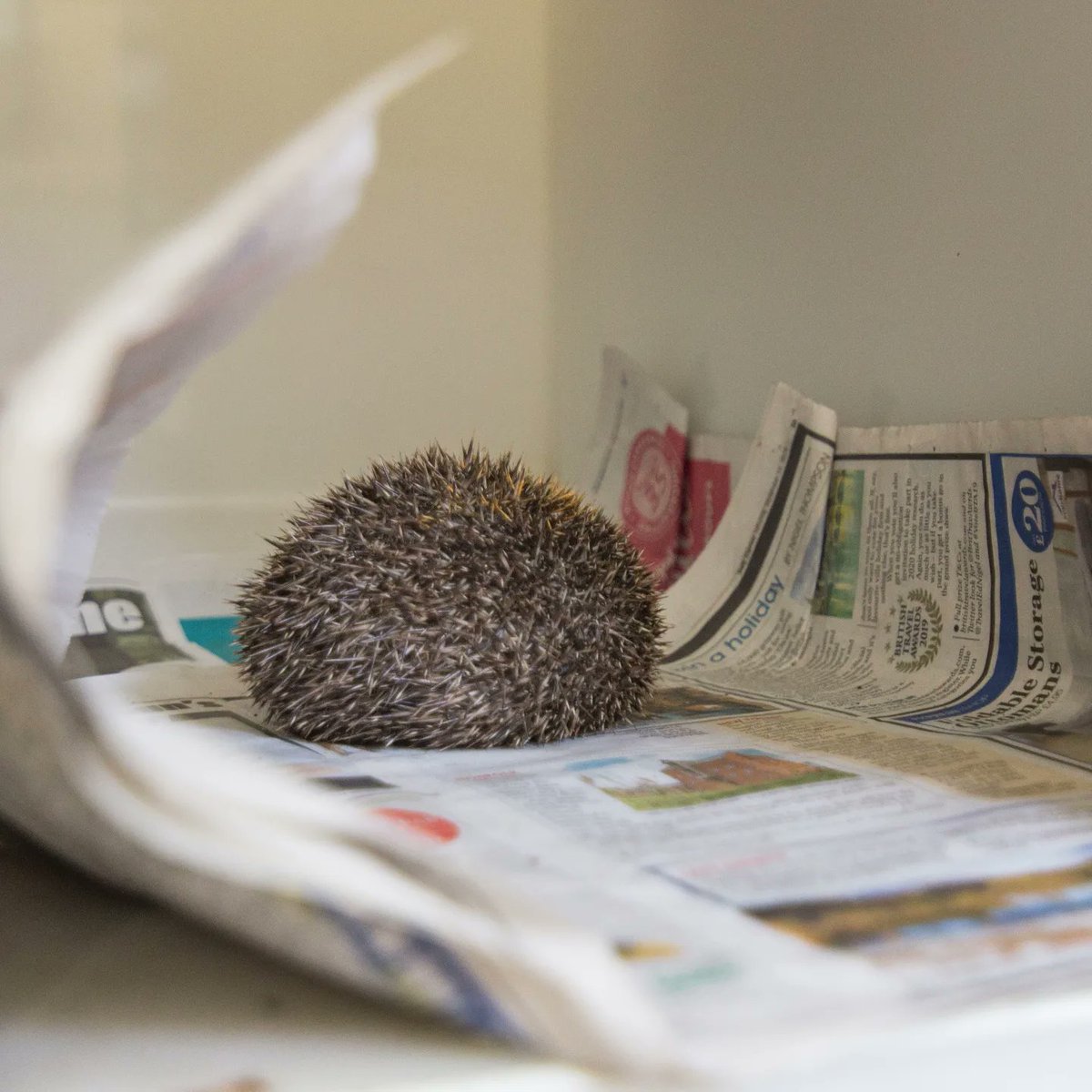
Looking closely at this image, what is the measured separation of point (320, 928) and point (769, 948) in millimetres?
175

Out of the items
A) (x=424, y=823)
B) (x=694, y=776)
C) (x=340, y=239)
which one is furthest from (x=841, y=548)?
(x=340, y=239)

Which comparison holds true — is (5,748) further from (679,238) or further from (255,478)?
(255,478)

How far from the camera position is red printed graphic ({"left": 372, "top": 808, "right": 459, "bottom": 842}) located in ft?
1.96

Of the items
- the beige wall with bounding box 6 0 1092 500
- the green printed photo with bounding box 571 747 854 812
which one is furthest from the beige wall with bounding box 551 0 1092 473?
the green printed photo with bounding box 571 747 854 812

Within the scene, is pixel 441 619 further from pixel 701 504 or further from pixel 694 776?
pixel 701 504

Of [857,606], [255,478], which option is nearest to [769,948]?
[857,606]

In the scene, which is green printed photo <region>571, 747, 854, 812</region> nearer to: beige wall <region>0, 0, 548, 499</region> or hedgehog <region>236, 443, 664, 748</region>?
hedgehog <region>236, 443, 664, 748</region>

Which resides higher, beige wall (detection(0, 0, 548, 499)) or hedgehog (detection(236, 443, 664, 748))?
beige wall (detection(0, 0, 548, 499))

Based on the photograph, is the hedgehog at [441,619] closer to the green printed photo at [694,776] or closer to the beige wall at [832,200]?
the green printed photo at [694,776]

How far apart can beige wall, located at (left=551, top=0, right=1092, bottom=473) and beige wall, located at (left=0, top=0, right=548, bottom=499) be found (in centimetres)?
9

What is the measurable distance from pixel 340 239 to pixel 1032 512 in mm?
1075

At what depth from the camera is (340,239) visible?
5.41 ft

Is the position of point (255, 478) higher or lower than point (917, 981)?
higher

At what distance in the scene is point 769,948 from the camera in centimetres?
43
